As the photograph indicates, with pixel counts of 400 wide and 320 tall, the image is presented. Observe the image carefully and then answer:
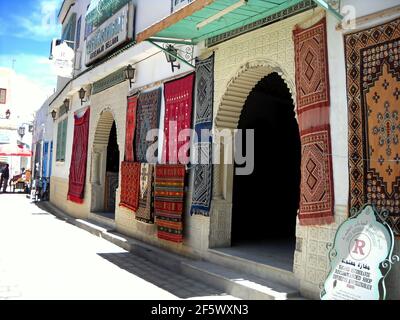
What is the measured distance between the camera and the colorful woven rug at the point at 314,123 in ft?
12.4

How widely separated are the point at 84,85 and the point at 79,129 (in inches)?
47.0

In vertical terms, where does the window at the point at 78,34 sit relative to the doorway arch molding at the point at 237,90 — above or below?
above

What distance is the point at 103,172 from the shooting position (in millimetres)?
9945

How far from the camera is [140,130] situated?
729 cm

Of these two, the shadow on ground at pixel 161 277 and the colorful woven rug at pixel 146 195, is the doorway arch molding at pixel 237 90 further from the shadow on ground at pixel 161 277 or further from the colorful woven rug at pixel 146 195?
the shadow on ground at pixel 161 277

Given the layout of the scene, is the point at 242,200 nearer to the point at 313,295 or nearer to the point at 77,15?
the point at 313,295

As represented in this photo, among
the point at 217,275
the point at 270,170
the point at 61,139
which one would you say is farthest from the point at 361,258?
the point at 61,139

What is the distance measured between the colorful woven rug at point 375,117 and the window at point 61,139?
10707 millimetres

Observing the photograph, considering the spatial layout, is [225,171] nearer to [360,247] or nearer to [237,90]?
[237,90]

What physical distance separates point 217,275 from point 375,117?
2.36 m

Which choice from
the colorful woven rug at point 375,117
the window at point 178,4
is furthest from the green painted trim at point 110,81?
the colorful woven rug at point 375,117

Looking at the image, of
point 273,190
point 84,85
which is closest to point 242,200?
point 273,190

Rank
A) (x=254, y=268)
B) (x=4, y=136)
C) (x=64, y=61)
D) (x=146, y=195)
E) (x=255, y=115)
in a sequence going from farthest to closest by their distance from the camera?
(x=4, y=136) < (x=64, y=61) < (x=255, y=115) < (x=146, y=195) < (x=254, y=268)

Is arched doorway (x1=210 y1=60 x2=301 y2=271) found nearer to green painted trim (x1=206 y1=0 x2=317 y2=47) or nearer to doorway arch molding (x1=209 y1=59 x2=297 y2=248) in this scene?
doorway arch molding (x1=209 y1=59 x2=297 y2=248)
